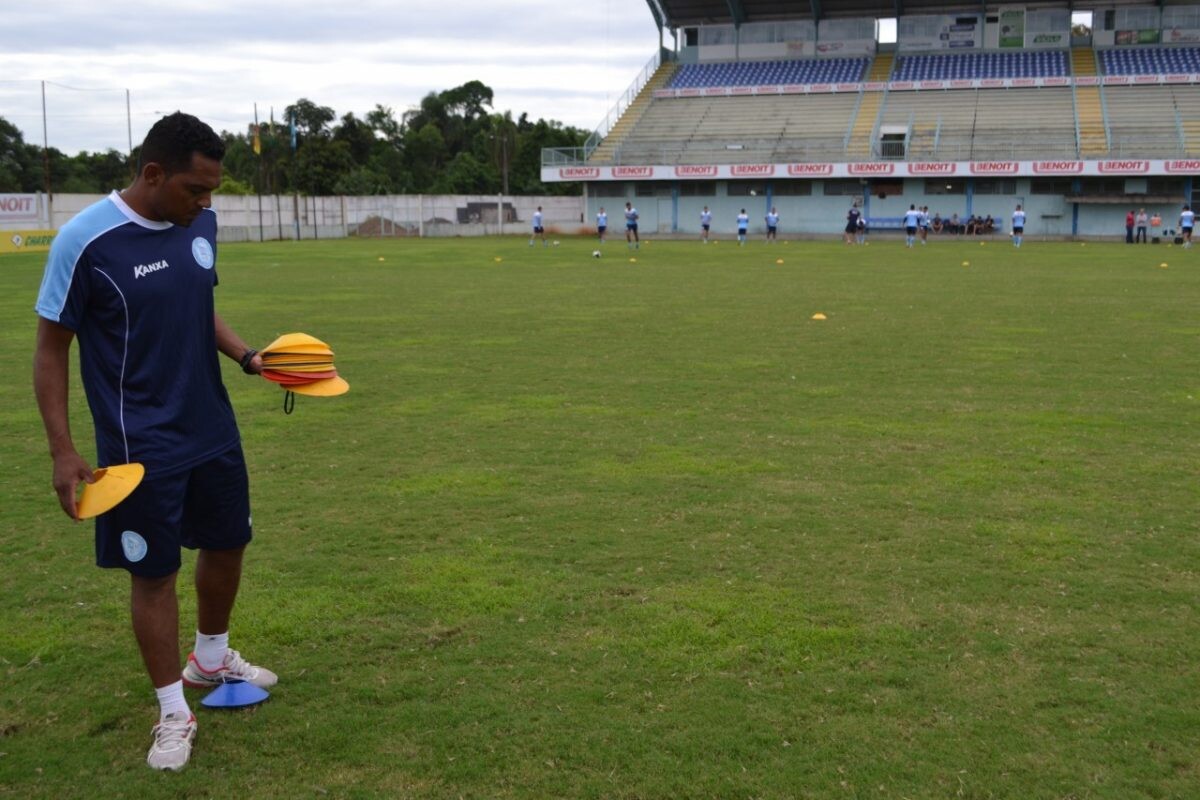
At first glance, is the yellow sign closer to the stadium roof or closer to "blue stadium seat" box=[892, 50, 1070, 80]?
the stadium roof

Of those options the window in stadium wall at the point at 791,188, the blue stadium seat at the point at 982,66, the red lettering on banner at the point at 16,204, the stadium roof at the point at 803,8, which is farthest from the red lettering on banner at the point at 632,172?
the red lettering on banner at the point at 16,204

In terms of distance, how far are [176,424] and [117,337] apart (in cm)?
34

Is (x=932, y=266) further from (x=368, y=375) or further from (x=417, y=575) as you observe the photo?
(x=417, y=575)

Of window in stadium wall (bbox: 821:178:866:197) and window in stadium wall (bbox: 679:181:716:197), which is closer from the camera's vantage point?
window in stadium wall (bbox: 821:178:866:197)

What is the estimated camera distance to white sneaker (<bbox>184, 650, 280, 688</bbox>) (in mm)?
4203

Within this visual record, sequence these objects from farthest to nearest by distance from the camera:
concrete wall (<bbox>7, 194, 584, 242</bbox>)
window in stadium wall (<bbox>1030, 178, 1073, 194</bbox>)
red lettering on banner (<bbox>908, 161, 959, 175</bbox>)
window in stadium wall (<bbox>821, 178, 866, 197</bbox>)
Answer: window in stadium wall (<bbox>821, 178, 866, 197</bbox>) < concrete wall (<bbox>7, 194, 584, 242</bbox>) < window in stadium wall (<bbox>1030, 178, 1073, 194</bbox>) < red lettering on banner (<bbox>908, 161, 959, 175</bbox>)

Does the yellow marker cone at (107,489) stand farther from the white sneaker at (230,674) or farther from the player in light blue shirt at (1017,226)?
the player in light blue shirt at (1017,226)

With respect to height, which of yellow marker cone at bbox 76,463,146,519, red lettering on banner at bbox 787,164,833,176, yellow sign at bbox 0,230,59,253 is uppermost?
red lettering on banner at bbox 787,164,833,176

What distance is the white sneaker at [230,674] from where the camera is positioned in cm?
420

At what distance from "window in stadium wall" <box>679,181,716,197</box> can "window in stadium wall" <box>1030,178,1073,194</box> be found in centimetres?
1480

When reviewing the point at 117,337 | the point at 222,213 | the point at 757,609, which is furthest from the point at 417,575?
the point at 222,213

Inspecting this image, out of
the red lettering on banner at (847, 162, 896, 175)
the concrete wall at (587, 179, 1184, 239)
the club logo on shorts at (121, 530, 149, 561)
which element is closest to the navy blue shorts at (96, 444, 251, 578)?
the club logo on shorts at (121, 530, 149, 561)

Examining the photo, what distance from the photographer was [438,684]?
4234mm

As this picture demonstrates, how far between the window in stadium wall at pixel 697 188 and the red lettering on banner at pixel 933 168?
997 cm
